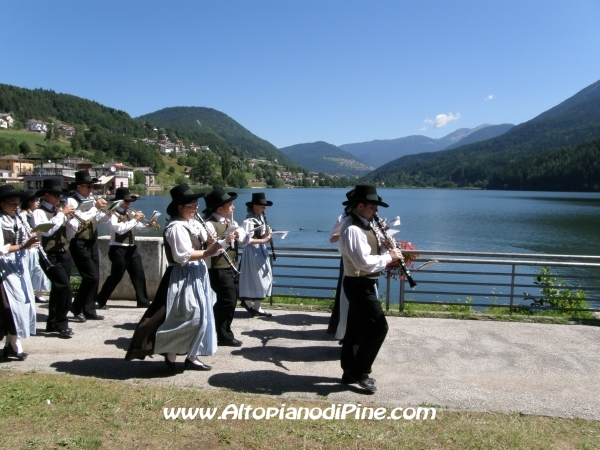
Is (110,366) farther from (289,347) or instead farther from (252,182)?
(252,182)

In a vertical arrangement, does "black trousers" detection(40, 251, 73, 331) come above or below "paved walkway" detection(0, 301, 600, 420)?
above

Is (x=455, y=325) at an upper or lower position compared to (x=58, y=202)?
lower

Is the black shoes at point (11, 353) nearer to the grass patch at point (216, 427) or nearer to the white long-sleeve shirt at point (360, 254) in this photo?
the grass patch at point (216, 427)

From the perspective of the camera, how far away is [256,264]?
26.1 ft

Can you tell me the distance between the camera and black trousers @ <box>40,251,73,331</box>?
6645 mm

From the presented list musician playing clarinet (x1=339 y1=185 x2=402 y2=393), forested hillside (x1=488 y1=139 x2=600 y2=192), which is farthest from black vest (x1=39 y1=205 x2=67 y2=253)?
forested hillside (x1=488 y1=139 x2=600 y2=192)

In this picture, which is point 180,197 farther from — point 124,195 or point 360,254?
point 124,195

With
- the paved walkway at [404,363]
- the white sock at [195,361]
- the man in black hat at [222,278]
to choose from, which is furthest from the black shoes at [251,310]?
the white sock at [195,361]

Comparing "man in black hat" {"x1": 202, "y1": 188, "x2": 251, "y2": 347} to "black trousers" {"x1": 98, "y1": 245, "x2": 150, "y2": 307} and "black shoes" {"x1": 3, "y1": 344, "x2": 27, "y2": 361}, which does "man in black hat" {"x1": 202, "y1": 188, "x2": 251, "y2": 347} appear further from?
"black trousers" {"x1": 98, "y1": 245, "x2": 150, "y2": 307}

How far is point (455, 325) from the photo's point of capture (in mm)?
7605

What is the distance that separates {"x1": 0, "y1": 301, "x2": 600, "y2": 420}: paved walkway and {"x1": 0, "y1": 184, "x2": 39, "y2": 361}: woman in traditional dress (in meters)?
0.33

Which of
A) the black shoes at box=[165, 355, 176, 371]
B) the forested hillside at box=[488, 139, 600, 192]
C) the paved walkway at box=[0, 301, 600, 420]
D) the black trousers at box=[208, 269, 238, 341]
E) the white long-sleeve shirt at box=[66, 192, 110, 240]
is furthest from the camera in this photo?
the forested hillside at box=[488, 139, 600, 192]

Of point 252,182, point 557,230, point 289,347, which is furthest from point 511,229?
point 252,182

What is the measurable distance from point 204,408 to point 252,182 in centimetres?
17358
